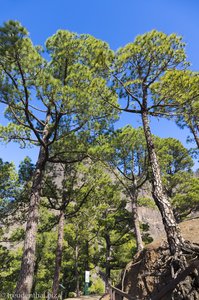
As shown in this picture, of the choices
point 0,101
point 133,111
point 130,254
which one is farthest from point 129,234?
point 0,101

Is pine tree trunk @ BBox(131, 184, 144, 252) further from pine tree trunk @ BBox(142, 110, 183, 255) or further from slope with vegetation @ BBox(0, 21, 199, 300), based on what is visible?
pine tree trunk @ BBox(142, 110, 183, 255)

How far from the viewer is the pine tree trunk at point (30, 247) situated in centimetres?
702

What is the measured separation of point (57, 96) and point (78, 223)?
12479 millimetres

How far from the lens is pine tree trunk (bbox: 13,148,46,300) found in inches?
276

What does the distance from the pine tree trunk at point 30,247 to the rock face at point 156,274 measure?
9.02 feet

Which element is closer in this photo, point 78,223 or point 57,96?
point 57,96

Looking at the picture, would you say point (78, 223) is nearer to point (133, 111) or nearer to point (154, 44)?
point (133, 111)

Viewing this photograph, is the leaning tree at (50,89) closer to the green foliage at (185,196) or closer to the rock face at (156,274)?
the rock face at (156,274)

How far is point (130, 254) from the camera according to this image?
1953 centimetres

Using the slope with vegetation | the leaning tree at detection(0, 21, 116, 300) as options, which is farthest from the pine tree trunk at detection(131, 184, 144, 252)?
the leaning tree at detection(0, 21, 116, 300)

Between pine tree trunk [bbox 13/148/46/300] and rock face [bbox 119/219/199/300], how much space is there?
2.75 meters

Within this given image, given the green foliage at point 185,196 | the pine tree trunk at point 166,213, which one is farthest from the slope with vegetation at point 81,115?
the green foliage at point 185,196

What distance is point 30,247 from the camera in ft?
25.0

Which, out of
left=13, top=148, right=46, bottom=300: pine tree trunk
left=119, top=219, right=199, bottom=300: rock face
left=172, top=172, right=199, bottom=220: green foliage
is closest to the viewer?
left=119, top=219, right=199, bottom=300: rock face
